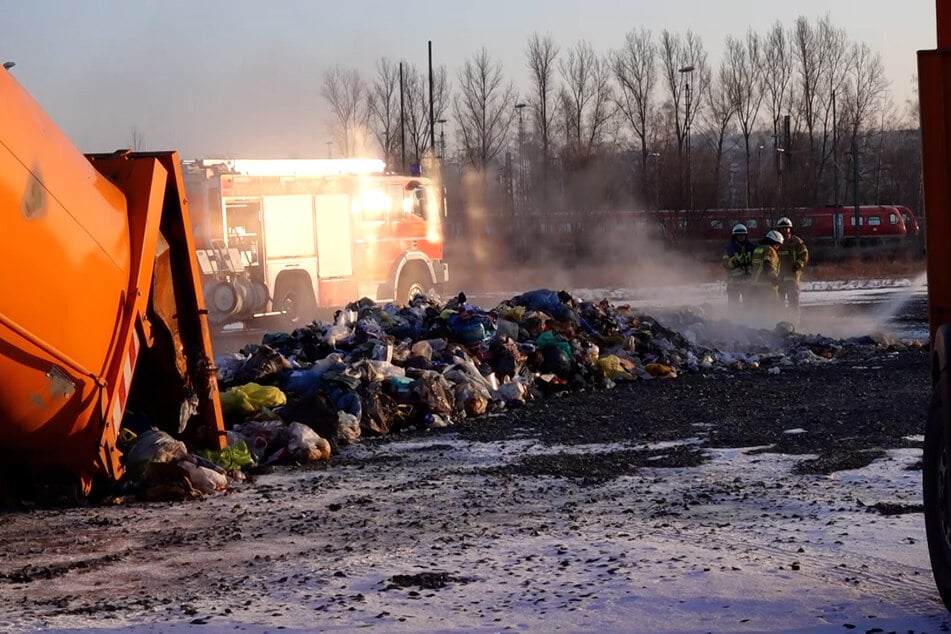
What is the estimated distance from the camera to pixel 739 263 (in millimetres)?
17875

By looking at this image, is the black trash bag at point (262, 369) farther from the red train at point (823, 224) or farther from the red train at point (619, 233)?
the red train at point (823, 224)

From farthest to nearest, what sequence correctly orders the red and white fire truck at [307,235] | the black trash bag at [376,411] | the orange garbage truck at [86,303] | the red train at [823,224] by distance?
the red train at [823,224] → the red and white fire truck at [307,235] → the black trash bag at [376,411] → the orange garbage truck at [86,303]

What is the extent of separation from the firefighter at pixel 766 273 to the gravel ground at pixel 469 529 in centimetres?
701

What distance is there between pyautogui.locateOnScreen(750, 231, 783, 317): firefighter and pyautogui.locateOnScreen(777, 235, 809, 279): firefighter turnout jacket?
15 centimetres

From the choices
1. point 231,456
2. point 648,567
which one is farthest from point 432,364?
point 648,567

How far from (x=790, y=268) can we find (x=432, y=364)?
25.7ft

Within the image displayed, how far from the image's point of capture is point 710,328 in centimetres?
1666

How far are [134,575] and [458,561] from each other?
4.71 feet

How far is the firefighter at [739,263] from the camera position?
17766 mm

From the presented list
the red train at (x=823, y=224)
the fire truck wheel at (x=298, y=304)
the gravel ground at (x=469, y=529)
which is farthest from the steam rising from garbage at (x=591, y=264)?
the gravel ground at (x=469, y=529)

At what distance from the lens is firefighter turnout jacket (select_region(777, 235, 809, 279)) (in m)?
17.9

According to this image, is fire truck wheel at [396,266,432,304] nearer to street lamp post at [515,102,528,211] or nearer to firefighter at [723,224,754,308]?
firefighter at [723,224,754,308]

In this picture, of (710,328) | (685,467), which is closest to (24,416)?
(685,467)

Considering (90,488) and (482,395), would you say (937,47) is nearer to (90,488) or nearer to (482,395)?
(90,488)
